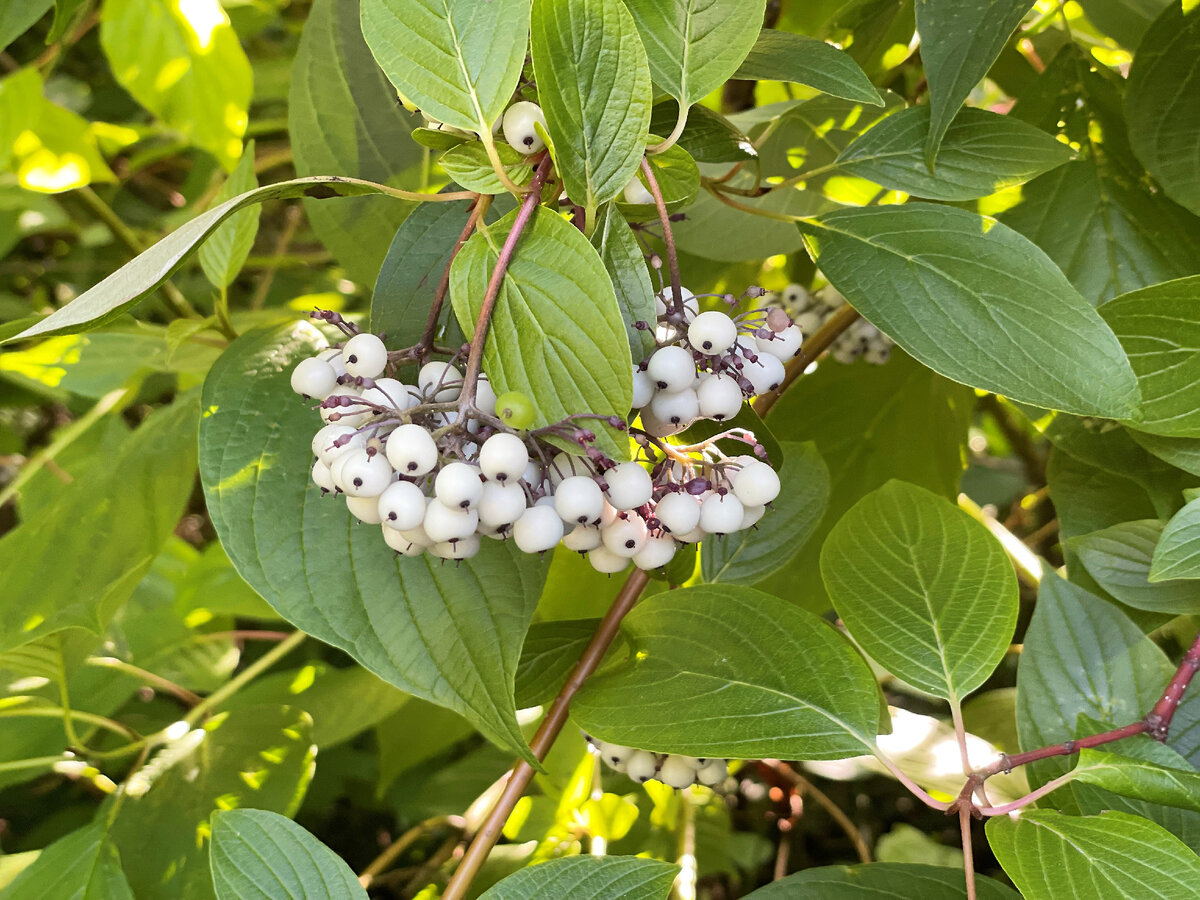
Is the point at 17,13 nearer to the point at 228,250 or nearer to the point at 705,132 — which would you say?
the point at 228,250

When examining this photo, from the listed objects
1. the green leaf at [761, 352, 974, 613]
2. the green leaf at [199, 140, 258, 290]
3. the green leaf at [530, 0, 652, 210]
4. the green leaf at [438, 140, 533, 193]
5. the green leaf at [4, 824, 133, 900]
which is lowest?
the green leaf at [4, 824, 133, 900]

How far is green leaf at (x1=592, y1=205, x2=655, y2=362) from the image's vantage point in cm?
37

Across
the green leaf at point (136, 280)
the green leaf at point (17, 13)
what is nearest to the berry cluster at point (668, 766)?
the green leaf at point (136, 280)

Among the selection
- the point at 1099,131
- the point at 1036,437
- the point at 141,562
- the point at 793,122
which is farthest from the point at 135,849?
the point at 1036,437

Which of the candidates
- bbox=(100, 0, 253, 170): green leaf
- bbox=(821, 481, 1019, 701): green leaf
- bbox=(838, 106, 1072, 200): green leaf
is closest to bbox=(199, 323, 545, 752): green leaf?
bbox=(821, 481, 1019, 701): green leaf

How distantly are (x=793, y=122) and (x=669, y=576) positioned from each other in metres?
0.35

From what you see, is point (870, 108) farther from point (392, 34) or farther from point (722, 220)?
point (392, 34)

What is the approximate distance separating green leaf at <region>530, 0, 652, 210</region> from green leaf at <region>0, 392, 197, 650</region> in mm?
433

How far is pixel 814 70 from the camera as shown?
0.42 m

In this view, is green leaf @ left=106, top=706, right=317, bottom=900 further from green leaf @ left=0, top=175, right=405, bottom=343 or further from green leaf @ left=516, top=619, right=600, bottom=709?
green leaf @ left=0, top=175, right=405, bottom=343

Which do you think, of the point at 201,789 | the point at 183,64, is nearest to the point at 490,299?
the point at 201,789

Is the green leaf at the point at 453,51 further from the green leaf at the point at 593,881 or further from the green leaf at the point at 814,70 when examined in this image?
the green leaf at the point at 593,881

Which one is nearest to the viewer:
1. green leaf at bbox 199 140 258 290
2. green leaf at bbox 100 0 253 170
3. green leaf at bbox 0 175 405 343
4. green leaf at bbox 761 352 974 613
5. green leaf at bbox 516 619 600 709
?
green leaf at bbox 0 175 405 343

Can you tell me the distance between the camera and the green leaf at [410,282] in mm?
460
